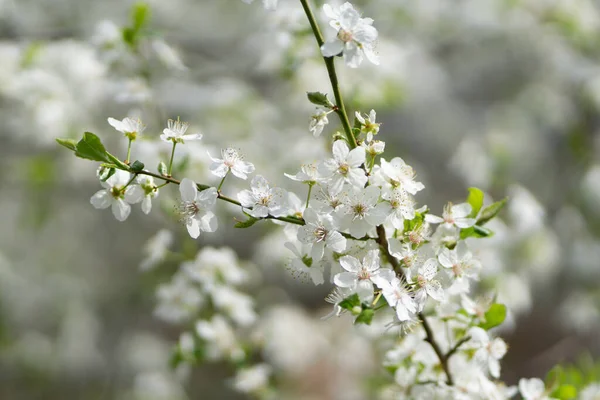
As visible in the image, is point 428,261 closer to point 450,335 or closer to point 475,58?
point 450,335

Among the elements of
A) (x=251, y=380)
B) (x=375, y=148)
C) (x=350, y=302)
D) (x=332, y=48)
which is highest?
(x=332, y=48)

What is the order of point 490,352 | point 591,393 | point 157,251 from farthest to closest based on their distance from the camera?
point 157,251 → point 591,393 → point 490,352

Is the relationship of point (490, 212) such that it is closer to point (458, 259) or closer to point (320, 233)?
point (458, 259)

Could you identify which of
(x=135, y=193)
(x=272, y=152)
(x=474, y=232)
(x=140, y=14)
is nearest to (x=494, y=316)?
(x=474, y=232)

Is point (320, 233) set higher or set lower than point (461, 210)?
lower

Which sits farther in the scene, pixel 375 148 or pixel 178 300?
pixel 178 300

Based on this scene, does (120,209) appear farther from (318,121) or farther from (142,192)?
(318,121)

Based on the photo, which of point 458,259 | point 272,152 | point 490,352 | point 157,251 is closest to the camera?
point 458,259
